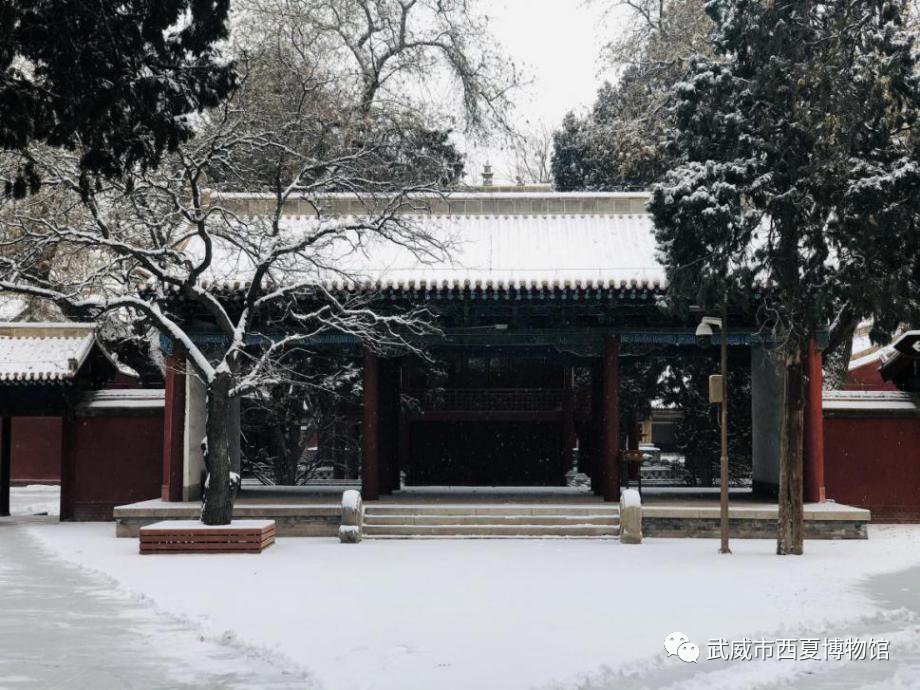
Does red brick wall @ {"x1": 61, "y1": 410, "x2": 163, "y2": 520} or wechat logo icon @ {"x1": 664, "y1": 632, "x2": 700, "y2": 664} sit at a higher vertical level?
red brick wall @ {"x1": 61, "y1": 410, "x2": 163, "y2": 520}

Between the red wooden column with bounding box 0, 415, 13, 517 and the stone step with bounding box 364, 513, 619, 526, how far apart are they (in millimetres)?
6831

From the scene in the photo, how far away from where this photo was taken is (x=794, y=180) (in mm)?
13172

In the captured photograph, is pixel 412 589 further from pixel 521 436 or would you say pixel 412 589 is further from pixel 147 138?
pixel 521 436

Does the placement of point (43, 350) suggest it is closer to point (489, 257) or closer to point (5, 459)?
point (5, 459)

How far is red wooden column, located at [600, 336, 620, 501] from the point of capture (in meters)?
16.6

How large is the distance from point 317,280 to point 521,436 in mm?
9368

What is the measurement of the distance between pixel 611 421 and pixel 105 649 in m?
9.92

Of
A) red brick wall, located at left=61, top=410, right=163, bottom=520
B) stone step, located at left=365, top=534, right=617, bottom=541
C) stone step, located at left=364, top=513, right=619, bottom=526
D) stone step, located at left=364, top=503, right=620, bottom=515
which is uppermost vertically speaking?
red brick wall, located at left=61, top=410, right=163, bottom=520

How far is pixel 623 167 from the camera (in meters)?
22.8

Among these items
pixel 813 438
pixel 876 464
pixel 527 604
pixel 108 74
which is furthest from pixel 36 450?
pixel 108 74

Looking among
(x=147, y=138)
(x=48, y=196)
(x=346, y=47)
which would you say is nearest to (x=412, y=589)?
(x=147, y=138)

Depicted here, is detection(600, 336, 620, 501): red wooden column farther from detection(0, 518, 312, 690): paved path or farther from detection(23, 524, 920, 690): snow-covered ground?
detection(0, 518, 312, 690): paved path

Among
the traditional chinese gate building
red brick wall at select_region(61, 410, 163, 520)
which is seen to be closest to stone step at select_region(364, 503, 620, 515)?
the traditional chinese gate building

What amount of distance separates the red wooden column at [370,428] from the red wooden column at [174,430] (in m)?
2.67
